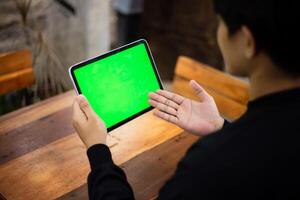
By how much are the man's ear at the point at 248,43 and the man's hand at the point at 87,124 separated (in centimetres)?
50

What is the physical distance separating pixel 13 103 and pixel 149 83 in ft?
3.99

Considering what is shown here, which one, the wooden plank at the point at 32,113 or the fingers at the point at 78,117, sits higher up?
the fingers at the point at 78,117

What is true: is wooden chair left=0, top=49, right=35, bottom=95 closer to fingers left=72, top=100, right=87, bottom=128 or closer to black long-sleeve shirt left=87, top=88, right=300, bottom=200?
fingers left=72, top=100, right=87, bottom=128

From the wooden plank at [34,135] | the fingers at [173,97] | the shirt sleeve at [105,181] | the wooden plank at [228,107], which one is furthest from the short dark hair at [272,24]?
the wooden plank at [228,107]

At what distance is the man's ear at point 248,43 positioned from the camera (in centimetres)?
74

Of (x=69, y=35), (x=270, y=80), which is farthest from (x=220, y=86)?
(x=69, y=35)

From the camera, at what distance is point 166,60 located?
3.89 m

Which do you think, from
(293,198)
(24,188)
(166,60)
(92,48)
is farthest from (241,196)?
(166,60)

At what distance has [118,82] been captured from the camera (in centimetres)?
133

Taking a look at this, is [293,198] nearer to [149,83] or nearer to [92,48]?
[149,83]

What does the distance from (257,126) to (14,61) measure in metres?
1.44

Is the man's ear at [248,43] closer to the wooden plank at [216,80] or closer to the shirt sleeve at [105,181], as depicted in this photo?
the shirt sleeve at [105,181]

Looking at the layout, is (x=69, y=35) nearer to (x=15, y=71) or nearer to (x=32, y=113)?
(x=15, y=71)

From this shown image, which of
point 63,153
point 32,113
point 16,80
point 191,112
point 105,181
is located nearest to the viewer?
point 105,181
